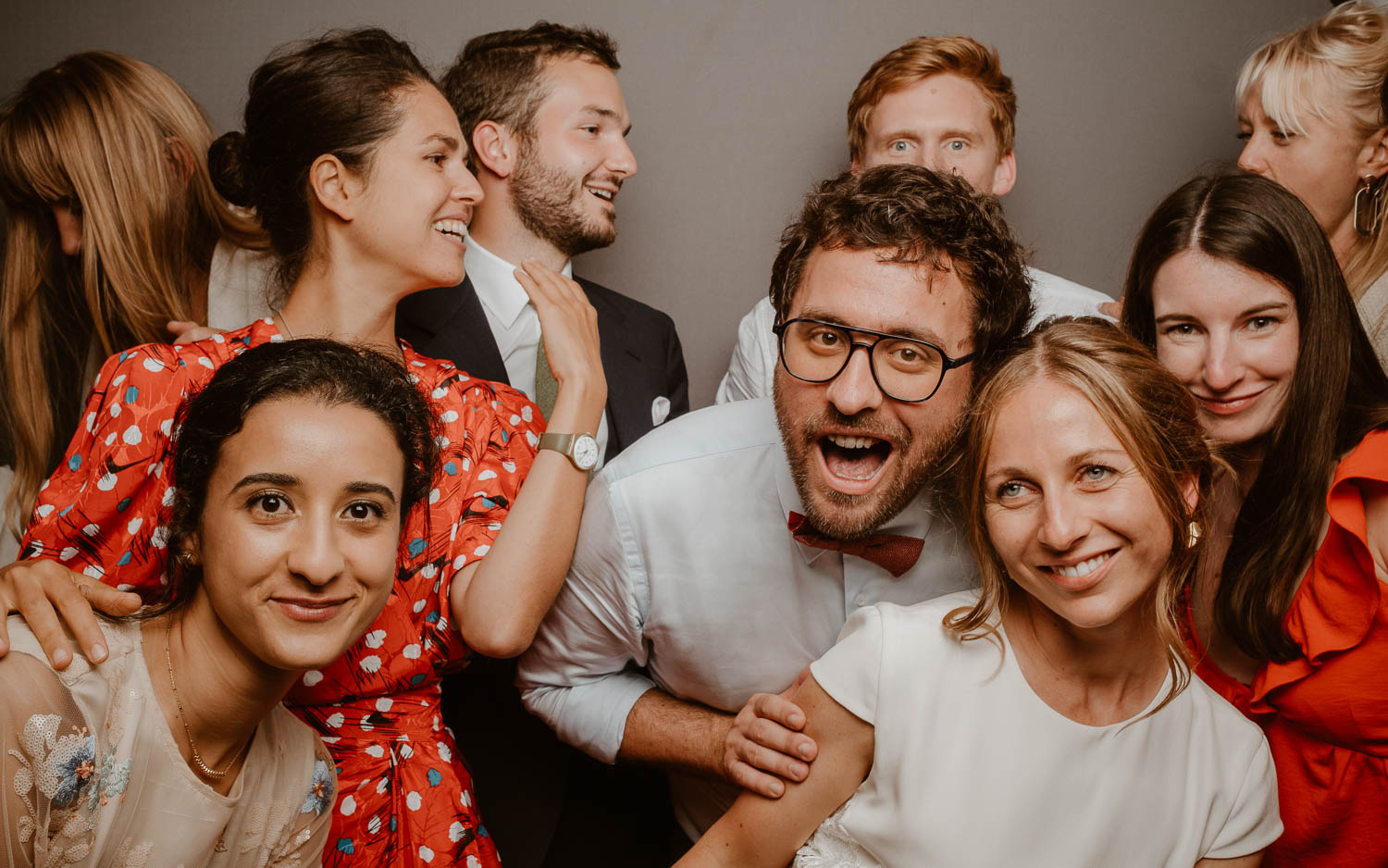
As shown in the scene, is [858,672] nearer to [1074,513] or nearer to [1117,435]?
[1074,513]

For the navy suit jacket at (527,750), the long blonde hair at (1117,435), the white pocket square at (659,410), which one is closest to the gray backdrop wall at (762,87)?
the white pocket square at (659,410)

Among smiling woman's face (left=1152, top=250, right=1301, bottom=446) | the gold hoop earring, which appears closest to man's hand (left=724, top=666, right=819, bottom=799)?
smiling woman's face (left=1152, top=250, right=1301, bottom=446)

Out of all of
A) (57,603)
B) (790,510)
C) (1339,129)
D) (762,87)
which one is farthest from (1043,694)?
(762,87)

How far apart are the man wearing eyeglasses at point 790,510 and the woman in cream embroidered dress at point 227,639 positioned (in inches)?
19.8

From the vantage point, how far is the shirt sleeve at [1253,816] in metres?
1.61

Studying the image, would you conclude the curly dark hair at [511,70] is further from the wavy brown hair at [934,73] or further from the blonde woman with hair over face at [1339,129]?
the blonde woman with hair over face at [1339,129]

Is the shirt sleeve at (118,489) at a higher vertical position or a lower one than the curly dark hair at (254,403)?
lower

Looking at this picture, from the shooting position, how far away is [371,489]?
1483 mm

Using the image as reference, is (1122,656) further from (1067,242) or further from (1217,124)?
(1217,124)

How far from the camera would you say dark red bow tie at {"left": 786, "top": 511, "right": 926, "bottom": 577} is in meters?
1.76

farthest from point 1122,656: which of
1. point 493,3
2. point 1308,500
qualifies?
point 493,3

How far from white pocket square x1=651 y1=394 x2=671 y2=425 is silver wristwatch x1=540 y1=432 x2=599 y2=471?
2.29 feet

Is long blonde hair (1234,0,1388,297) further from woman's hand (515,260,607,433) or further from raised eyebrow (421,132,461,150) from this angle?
raised eyebrow (421,132,461,150)

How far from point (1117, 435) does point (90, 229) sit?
2097 millimetres
